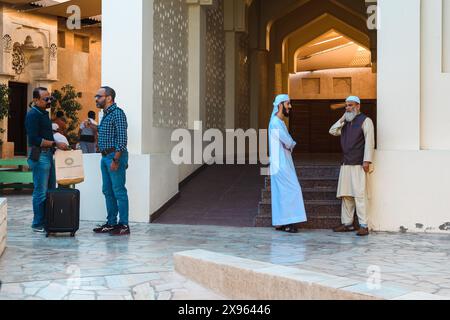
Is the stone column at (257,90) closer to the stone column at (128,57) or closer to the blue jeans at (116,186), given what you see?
the stone column at (128,57)

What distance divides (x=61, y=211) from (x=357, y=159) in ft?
10.4

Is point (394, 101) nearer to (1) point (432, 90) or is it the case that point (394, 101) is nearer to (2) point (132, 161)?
(1) point (432, 90)

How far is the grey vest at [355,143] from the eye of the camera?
710 centimetres

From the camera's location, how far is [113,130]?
269 inches

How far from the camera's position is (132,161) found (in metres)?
7.77

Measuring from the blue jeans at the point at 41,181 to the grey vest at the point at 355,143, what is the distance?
10.6 ft

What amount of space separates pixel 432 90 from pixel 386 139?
2.40 ft

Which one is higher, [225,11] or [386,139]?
[225,11]

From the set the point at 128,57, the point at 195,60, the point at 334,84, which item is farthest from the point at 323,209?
the point at 334,84

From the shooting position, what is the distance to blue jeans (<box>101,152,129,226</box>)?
6.88 metres

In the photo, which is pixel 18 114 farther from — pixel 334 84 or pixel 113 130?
pixel 113 130
